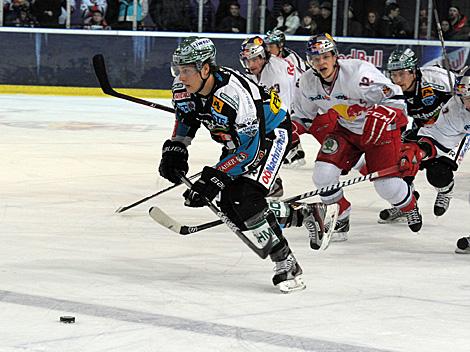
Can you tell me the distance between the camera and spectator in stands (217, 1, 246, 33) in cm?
1366

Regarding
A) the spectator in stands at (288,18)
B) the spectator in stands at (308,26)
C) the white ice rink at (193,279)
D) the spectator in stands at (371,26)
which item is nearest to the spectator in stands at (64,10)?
the spectator in stands at (288,18)

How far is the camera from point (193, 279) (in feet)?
14.2

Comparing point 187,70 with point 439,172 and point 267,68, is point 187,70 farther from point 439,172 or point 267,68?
point 267,68

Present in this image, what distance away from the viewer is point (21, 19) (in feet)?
45.0

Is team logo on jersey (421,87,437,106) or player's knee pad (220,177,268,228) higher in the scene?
team logo on jersey (421,87,437,106)

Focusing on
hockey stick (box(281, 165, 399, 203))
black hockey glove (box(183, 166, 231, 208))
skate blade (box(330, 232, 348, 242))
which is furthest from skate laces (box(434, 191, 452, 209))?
black hockey glove (box(183, 166, 231, 208))

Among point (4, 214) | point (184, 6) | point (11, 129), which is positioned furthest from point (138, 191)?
point (184, 6)

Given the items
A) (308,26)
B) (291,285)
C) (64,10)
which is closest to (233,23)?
(308,26)

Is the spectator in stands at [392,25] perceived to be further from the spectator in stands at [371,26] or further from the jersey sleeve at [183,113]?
the jersey sleeve at [183,113]

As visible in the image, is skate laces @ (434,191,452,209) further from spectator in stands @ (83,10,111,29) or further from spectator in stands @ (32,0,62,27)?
spectator in stands @ (32,0,62,27)

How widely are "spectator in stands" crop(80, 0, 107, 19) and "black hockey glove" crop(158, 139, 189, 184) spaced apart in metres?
9.50

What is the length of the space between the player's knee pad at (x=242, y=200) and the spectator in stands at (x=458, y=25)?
32.2 feet

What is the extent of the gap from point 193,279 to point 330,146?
140 cm

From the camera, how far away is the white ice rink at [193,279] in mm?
3420
